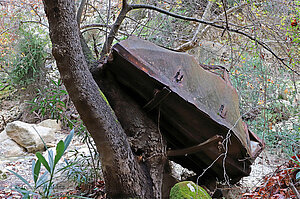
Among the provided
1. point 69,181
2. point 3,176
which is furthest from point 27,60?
point 69,181

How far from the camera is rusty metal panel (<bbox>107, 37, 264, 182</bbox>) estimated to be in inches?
89.3

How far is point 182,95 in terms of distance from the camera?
227 centimetres

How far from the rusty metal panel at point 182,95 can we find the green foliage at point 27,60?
20.8 feet

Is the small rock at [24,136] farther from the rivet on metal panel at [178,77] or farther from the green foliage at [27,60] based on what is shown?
the rivet on metal panel at [178,77]

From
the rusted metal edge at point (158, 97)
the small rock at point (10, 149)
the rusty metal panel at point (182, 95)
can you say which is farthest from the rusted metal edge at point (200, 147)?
the small rock at point (10, 149)

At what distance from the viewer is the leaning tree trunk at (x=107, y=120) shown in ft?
6.21

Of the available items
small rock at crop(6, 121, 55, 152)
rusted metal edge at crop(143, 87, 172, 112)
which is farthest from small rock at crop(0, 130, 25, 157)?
rusted metal edge at crop(143, 87, 172, 112)

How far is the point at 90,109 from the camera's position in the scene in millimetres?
2049

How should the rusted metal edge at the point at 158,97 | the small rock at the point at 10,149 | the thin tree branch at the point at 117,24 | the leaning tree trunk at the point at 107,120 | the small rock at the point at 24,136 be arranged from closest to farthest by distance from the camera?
1. the leaning tree trunk at the point at 107,120
2. the rusted metal edge at the point at 158,97
3. the thin tree branch at the point at 117,24
4. the small rock at the point at 10,149
5. the small rock at the point at 24,136

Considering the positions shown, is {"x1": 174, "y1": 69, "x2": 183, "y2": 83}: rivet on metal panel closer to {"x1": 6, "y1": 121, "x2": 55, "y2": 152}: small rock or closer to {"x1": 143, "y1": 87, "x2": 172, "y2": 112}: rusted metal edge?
{"x1": 143, "y1": 87, "x2": 172, "y2": 112}: rusted metal edge

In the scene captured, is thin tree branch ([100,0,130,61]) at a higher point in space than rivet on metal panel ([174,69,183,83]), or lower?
higher

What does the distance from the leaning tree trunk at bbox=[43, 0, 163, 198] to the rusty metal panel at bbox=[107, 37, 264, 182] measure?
0.79ft

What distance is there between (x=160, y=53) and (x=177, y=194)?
137cm

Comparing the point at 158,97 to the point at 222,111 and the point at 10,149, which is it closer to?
the point at 222,111
